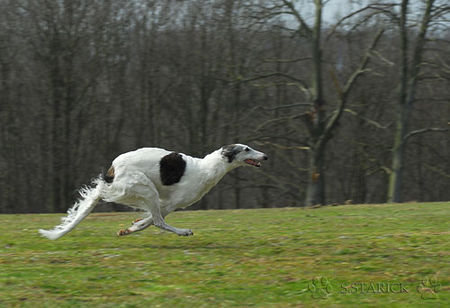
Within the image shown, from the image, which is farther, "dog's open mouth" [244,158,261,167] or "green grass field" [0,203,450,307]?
"dog's open mouth" [244,158,261,167]

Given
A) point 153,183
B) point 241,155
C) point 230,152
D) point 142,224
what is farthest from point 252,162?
point 142,224

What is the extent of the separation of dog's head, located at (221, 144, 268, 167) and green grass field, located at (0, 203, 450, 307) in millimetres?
1304

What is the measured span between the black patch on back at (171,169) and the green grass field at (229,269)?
1.02 metres

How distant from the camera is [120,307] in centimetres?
659

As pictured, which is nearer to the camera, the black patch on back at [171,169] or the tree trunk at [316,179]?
the black patch on back at [171,169]

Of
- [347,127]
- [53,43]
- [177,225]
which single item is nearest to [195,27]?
[53,43]

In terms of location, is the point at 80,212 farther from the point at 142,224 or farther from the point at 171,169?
the point at 171,169

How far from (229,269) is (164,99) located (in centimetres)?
3181

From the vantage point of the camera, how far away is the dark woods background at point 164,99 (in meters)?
35.6

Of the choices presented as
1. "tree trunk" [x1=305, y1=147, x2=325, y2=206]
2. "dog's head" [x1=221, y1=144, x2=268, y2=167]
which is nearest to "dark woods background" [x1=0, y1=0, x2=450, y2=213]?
"tree trunk" [x1=305, y1=147, x2=325, y2=206]

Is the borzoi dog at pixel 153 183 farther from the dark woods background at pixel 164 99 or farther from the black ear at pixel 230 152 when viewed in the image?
the dark woods background at pixel 164 99

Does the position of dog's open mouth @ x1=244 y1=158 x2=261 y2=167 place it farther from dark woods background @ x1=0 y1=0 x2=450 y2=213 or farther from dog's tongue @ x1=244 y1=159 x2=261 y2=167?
dark woods background @ x1=0 y1=0 x2=450 y2=213

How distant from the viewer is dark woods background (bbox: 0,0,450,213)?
Answer: 35.6m

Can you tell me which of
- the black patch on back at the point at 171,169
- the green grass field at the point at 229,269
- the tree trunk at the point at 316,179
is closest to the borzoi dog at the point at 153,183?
the black patch on back at the point at 171,169
